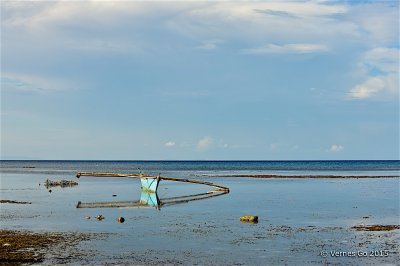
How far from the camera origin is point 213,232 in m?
32.8

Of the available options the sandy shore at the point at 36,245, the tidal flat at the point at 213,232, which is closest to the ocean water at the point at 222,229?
the tidal flat at the point at 213,232

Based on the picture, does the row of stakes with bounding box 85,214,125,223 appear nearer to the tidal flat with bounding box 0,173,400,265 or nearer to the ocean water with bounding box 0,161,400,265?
the tidal flat with bounding box 0,173,400,265

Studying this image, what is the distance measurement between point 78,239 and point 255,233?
11.0 metres

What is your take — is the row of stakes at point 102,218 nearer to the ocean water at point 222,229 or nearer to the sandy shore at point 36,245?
the ocean water at point 222,229

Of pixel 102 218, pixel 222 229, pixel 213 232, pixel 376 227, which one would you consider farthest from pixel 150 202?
pixel 376 227

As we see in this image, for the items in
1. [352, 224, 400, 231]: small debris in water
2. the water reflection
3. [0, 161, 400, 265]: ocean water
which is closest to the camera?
[0, 161, 400, 265]: ocean water

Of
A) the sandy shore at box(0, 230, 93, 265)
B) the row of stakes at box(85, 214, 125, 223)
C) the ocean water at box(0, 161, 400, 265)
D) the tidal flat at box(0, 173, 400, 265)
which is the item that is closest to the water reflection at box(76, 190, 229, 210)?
the ocean water at box(0, 161, 400, 265)

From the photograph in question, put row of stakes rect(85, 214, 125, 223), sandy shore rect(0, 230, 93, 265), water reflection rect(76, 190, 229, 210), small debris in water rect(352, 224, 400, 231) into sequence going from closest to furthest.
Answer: sandy shore rect(0, 230, 93, 265)
small debris in water rect(352, 224, 400, 231)
row of stakes rect(85, 214, 125, 223)
water reflection rect(76, 190, 229, 210)

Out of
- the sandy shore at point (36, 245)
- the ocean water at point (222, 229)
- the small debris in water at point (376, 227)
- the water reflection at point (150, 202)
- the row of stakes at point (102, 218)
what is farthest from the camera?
the water reflection at point (150, 202)

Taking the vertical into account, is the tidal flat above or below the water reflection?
below

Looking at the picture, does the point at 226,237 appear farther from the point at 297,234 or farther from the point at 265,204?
the point at 265,204

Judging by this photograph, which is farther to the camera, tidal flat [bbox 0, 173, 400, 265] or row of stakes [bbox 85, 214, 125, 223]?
row of stakes [bbox 85, 214, 125, 223]

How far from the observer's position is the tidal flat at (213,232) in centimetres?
2541

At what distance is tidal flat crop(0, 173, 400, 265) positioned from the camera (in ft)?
83.4
